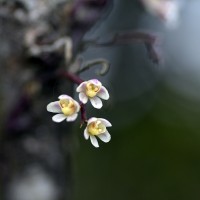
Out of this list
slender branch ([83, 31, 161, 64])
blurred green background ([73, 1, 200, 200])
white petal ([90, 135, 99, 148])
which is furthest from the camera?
blurred green background ([73, 1, 200, 200])

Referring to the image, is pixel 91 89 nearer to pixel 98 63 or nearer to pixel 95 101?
pixel 95 101

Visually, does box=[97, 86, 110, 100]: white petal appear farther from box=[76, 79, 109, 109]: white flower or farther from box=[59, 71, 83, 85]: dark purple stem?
box=[59, 71, 83, 85]: dark purple stem

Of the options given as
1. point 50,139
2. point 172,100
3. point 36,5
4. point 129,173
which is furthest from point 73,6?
point 172,100

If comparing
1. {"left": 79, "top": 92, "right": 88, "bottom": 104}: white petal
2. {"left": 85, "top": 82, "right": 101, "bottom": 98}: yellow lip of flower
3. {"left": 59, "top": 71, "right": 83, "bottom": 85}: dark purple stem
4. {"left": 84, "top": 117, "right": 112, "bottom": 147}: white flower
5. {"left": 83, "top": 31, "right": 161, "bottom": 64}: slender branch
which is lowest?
{"left": 84, "top": 117, "right": 112, "bottom": 147}: white flower

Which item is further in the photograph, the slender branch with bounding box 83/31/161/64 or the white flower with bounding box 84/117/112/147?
the slender branch with bounding box 83/31/161/64

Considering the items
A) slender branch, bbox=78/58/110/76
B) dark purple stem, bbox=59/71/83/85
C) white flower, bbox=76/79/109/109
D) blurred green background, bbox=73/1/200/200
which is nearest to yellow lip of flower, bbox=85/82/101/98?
white flower, bbox=76/79/109/109

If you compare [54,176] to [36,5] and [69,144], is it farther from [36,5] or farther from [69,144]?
[36,5]

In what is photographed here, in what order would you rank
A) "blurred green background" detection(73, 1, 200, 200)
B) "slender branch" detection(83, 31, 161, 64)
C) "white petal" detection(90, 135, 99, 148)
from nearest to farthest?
Answer: "white petal" detection(90, 135, 99, 148)
"slender branch" detection(83, 31, 161, 64)
"blurred green background" detection(73, 1, 200, 200)
